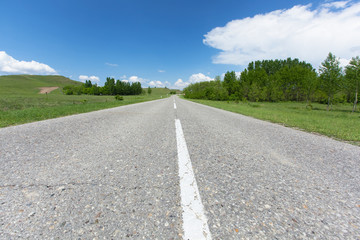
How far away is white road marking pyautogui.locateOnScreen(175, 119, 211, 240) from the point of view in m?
1.21

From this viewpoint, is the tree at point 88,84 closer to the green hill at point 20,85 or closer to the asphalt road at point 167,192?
the green hill at point 20,85

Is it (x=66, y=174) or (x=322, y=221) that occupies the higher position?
(x=66, y=174)

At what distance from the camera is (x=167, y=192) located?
176 centimetres

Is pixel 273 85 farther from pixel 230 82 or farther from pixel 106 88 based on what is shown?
pixel 106 88

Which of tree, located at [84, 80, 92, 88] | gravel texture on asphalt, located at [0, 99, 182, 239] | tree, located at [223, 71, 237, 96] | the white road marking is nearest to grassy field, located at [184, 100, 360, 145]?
the white road marking

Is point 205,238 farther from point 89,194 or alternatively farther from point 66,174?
point 66,174

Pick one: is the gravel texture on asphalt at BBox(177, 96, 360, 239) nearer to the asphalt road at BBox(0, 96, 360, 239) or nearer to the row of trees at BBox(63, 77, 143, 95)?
the asphalt road at BBox(0, 96, 360, 239)

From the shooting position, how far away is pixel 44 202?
1.54 metres

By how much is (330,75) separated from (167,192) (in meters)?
41.1

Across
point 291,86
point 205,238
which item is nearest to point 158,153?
point 205,238

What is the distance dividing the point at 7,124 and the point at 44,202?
20.9 feet

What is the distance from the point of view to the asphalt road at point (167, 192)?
4.12 feet

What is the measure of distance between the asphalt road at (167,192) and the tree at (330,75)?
37.2 m

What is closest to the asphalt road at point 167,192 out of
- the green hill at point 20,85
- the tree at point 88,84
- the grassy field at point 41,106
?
the grassy field at point 41,106
